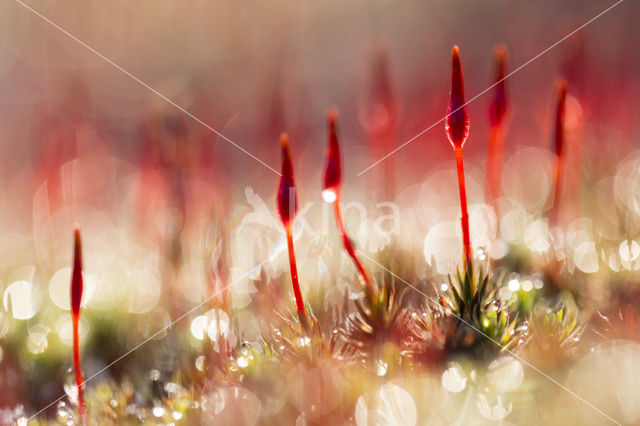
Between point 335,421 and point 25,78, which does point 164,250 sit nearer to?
point 335,421

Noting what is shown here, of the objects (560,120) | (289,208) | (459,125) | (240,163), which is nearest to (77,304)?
(289,208)

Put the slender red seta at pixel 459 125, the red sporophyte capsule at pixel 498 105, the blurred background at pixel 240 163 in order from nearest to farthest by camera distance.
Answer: the slender red seta at pixel 459 125 → the red sporophyte capsule at pixel 498 105 → the blurred background at pixel 240 163

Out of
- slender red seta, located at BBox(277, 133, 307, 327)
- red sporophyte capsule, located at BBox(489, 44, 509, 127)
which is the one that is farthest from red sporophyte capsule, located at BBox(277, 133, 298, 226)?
red sporophyte capsule, located at BBox(489, 44, 509, 127)

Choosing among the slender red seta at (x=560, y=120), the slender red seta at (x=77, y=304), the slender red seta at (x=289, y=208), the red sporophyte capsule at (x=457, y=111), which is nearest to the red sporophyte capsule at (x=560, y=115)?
the slender red seta at (x=560, y=120)

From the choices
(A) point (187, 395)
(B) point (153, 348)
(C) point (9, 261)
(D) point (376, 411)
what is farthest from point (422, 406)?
(C) point (9, 261)

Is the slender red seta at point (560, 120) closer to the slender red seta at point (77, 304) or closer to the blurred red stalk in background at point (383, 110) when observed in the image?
the blurred red stalk in background at point (383, 110)

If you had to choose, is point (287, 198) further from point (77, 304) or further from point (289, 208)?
point (77, 304)

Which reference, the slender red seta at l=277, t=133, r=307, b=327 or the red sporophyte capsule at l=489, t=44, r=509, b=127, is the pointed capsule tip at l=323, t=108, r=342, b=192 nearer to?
the slender red seta at l=277, t=133, r=307, b=327
